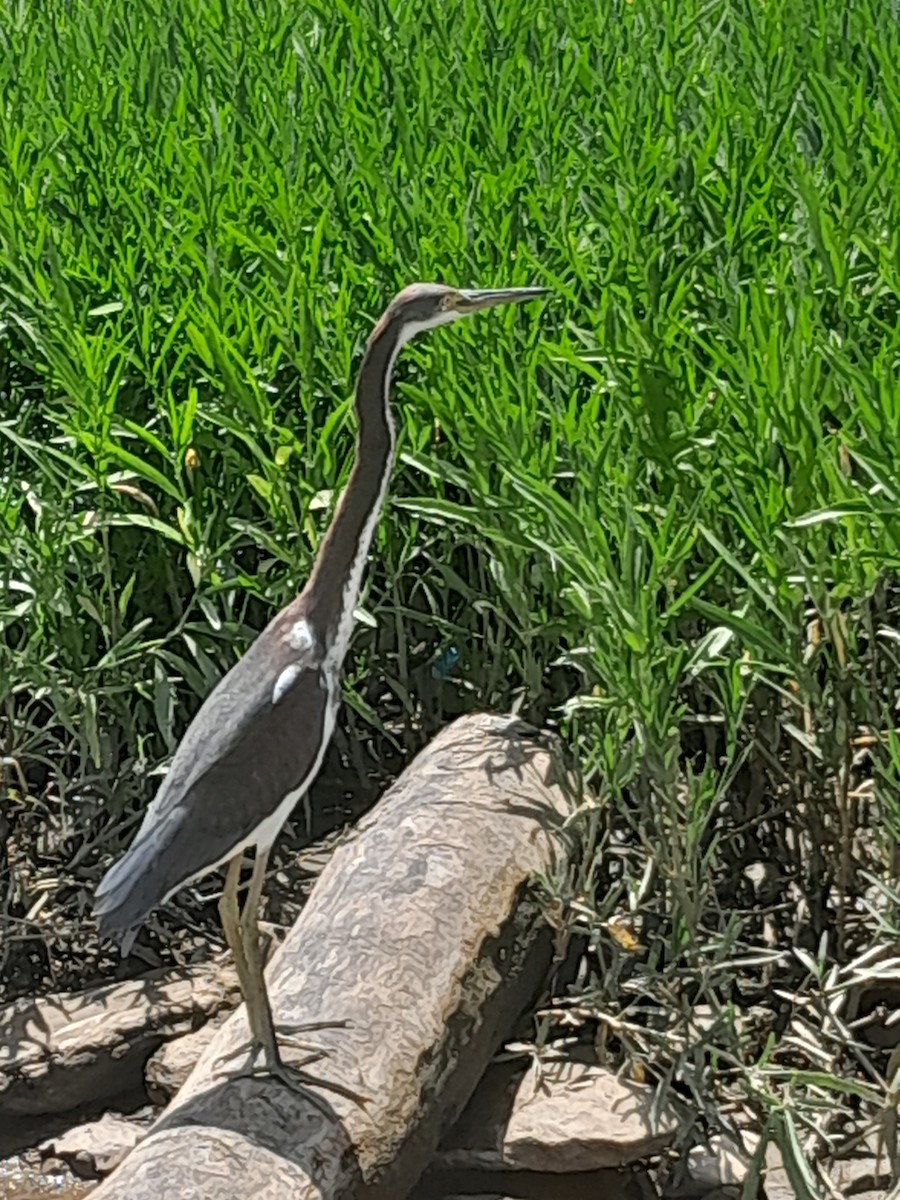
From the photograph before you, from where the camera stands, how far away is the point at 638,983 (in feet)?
9.37

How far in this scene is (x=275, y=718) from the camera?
8.86 ft

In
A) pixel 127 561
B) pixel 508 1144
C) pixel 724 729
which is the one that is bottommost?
pixel 508 1144

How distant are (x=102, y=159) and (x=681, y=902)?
6.91 feet

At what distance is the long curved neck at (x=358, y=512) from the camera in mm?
2750

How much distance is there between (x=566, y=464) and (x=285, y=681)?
30.4 inches

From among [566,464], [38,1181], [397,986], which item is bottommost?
[38,1181]

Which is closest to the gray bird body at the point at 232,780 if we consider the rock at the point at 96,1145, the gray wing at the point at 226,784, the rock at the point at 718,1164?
the gray wing at the point at 226,784

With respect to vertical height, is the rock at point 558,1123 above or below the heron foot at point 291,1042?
below

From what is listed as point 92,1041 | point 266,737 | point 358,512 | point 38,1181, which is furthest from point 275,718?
point 38,1181

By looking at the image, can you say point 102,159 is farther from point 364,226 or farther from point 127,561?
point 127,561

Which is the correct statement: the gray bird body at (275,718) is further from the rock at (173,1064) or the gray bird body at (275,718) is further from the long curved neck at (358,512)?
the rock at (173,1064)

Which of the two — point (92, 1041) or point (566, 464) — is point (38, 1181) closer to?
point (92, 1041)

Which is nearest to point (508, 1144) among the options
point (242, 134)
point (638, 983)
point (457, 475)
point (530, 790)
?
point (638, 983)

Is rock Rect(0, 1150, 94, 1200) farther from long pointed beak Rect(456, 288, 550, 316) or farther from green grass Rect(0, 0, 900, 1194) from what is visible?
long pointed beak Rect(456, 288, 550, 316)
